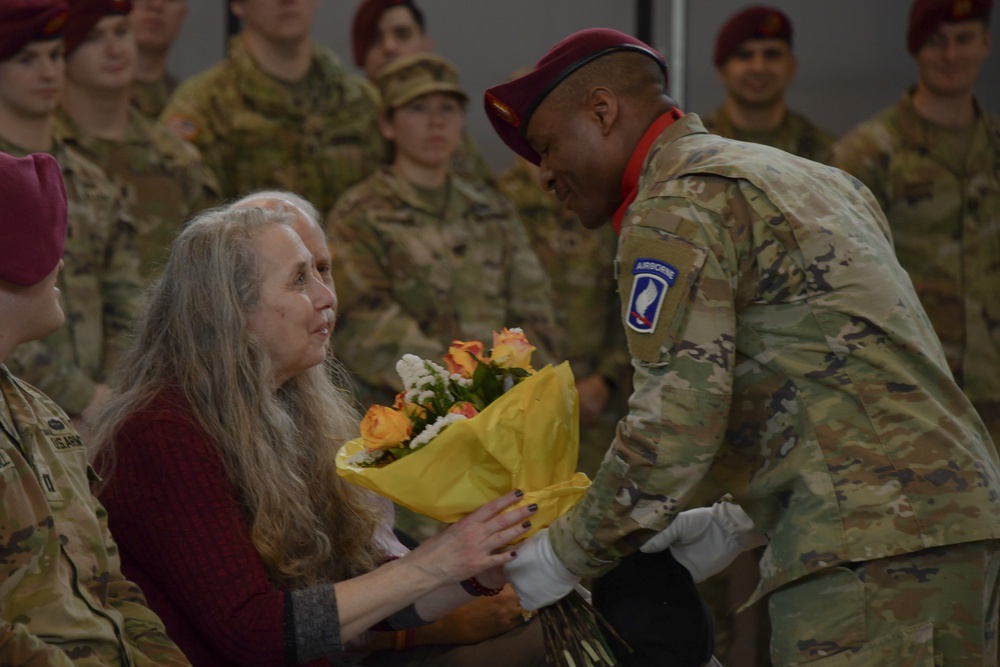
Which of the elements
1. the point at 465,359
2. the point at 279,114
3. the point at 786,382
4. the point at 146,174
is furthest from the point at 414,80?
the point at 786,382

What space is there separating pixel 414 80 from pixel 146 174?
1.01 meters

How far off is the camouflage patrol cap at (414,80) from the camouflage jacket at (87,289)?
1.06 metres

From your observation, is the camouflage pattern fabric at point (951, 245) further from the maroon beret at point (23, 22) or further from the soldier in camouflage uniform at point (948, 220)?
the maroon beret at point (23, 22)

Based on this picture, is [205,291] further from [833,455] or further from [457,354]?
[833,455]

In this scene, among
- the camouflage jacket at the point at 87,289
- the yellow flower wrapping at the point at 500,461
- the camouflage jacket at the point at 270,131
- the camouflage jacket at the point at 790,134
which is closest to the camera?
the yellow flower wrapping at the point at 500,461

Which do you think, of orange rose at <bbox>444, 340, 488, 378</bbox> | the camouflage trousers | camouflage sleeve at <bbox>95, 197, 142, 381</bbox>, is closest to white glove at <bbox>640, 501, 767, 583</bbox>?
the camouflage trousers

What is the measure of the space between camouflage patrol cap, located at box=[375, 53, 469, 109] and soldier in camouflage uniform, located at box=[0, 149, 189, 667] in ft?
9.02

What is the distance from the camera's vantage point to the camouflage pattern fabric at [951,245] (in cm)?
488

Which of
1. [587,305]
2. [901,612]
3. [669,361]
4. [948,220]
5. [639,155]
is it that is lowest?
[587,305]

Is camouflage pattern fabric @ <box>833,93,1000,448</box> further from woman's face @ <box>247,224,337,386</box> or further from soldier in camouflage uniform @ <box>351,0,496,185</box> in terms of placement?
woman's face @ <box>247,224,337,386</box>

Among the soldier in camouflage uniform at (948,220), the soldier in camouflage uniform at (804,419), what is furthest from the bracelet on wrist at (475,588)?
the soldier in camouflage uniform at (948,220)

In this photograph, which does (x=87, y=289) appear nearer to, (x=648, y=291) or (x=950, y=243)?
(x=648, y=291)

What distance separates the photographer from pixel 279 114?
492cm

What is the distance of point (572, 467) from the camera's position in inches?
90.5
